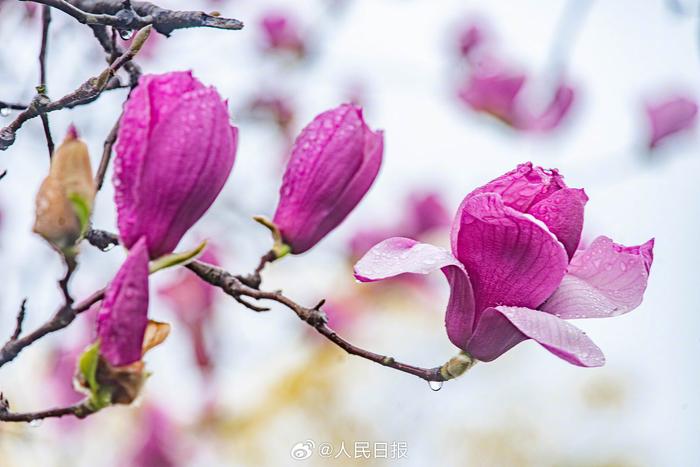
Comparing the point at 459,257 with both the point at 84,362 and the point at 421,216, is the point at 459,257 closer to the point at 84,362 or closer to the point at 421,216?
the point at 84,362

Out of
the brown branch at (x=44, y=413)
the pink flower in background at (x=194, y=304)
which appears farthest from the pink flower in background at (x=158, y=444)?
the brown branch at (x=44, y=413)

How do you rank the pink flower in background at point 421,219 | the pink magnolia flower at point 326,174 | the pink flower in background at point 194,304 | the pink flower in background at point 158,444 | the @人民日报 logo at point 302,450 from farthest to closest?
1. the pink flower in background at point 421,219
2. the pink flower in background at point 194,304
3. the pink flower in background at point 158,444
4. the @人民日报 logo at point 302,450
5. the pink magnolia flower at point 326,174

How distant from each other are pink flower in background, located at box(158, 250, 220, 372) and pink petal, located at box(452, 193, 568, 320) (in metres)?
1.02

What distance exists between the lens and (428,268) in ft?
1.59

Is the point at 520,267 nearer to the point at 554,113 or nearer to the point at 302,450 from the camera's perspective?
the point at 302,450

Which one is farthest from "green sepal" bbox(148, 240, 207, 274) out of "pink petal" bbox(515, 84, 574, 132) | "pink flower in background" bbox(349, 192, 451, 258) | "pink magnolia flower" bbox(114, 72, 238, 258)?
"pink petal" bbox(515, 84, 574, 132)

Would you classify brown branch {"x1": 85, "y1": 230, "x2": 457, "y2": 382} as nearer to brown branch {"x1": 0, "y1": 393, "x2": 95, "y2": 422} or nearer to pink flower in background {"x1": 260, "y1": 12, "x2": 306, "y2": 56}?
brown branch {"x1": 0, "y1": 393, "x2": 95, "y2": 422}

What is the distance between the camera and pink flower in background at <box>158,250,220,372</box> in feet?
4.93

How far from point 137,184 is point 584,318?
0.26 meters

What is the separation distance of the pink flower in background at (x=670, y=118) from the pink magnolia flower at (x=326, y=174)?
4.74 ft

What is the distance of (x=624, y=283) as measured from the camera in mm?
524

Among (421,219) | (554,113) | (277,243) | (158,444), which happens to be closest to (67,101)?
(277,243)

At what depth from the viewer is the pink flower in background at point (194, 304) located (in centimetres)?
150

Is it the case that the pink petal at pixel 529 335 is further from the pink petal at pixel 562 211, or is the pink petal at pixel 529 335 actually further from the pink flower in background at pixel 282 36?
the pink flower in background at pixel 282 36
